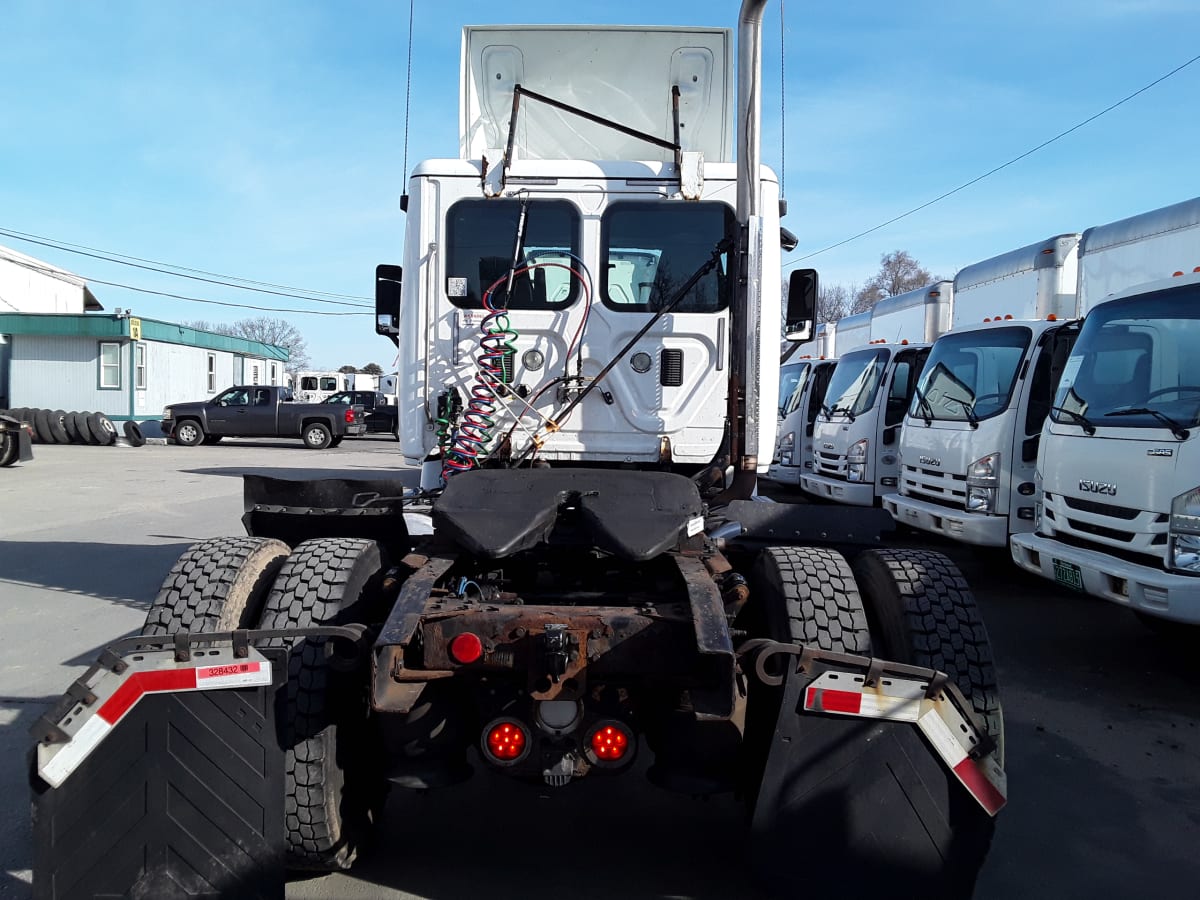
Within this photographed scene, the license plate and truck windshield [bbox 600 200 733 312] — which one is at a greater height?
truck windshield [bbox 600 200 733 312]

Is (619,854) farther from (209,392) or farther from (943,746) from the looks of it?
(209,392)

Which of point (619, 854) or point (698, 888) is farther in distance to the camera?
point (619, 854)

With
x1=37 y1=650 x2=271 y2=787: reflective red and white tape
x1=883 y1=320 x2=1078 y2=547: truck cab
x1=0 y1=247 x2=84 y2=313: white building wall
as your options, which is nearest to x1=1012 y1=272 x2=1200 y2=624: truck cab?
x1=883 y1=320 x2=1078 y2=547: truck cab

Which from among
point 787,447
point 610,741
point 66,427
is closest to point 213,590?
point 610,741

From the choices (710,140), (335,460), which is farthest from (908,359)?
(335,460)

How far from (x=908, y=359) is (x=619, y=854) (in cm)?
913

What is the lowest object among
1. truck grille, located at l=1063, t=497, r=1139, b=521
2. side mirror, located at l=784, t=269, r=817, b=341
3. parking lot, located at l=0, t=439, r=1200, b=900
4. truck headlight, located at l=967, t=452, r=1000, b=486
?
parking lot, located at l=0, t=439, r=1200, b=900

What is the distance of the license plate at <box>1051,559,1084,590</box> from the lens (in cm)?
585

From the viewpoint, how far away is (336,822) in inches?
121

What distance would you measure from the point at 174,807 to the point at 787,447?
12.3 m

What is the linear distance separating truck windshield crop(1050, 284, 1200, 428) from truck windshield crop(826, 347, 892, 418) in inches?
183

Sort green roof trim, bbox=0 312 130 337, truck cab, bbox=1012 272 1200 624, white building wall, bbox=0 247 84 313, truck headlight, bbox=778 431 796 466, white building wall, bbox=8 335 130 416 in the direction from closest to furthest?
truck cab, bbox=1012 272 1200 624 < truck headlight, bbox=778 431 796 466 < green roof trim, bbox=0 312 130 337 < white building wall, bbox=8 335 130 416 < white building wall, bbox=0 247 84 313

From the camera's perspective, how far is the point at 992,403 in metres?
8.29

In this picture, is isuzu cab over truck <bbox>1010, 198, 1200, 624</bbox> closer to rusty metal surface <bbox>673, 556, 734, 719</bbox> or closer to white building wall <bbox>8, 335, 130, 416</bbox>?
rusty metal surface <bbox>673, 556, 734, 719</bbox>
